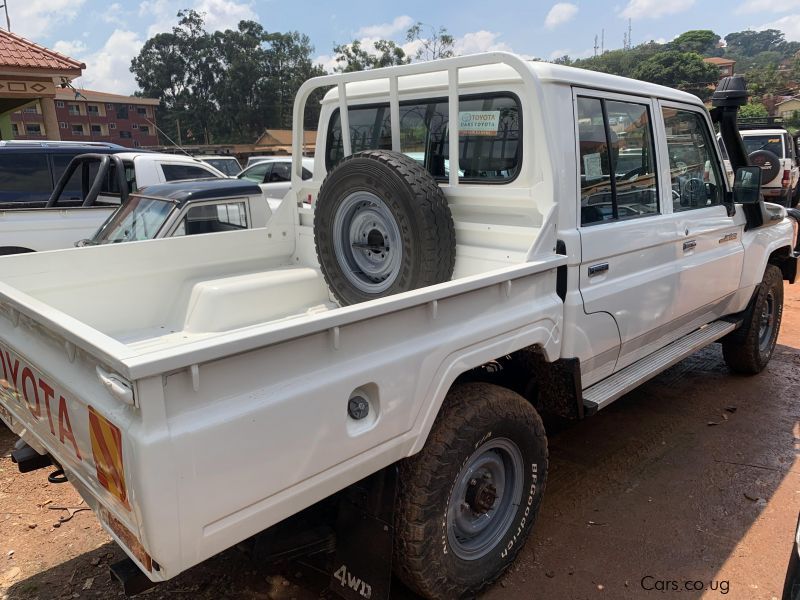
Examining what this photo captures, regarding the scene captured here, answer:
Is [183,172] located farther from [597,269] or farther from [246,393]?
[246,393]

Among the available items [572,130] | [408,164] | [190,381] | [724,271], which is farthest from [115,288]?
[724,271]

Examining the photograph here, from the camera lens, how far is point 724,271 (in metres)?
4.15

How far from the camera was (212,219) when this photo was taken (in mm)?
5539

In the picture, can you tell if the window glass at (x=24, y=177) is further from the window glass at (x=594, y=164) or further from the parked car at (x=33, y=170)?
the window glass at (x=594, y=164)

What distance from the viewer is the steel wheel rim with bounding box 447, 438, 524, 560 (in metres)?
2.45

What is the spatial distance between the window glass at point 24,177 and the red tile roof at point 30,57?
3.13 m

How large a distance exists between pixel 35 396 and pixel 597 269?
2460 millimetres

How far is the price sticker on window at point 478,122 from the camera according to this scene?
119 inches

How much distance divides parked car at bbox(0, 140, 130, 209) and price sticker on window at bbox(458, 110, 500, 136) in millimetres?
6633

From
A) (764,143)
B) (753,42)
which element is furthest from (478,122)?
(753,42)

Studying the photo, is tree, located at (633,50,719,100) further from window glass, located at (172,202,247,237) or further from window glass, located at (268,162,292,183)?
window glass, located at (172,202,247,237)

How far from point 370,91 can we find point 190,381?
2.59 metres

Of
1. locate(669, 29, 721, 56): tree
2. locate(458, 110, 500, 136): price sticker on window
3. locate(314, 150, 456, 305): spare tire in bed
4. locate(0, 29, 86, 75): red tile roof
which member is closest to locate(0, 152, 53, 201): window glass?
locate(0, 29, 86, 75): red tile roof

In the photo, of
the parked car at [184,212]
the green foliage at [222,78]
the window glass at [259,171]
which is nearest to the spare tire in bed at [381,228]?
the parked car at [184,212]
